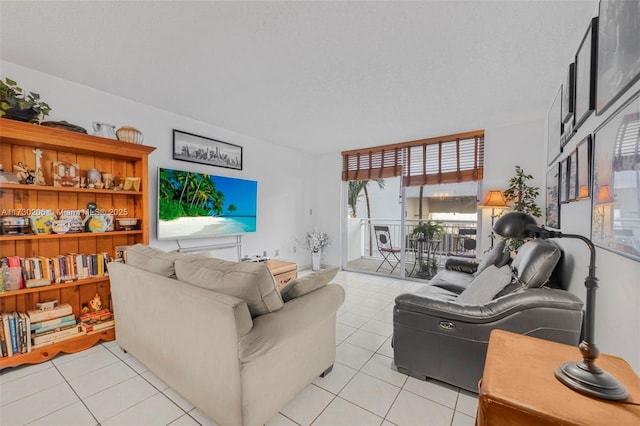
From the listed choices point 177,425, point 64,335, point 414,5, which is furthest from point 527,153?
point 64,335

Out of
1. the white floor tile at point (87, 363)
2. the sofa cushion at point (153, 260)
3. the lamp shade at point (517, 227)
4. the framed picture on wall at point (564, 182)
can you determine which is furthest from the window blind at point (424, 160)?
the white floor tile at point (87, 363)

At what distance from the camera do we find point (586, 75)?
1.58 metres

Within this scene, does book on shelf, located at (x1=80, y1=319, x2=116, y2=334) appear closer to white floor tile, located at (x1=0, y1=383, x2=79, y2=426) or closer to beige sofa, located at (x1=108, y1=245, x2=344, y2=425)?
white floor tile, located at (x1=0, y1=383, x2=79, y2=426)

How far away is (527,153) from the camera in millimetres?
3598

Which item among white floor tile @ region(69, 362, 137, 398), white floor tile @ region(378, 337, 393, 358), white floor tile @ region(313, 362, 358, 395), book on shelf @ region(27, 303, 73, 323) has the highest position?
book on shelf @ region(27, 303, 73, 323)

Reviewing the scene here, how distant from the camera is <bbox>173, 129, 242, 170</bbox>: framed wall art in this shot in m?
3.40

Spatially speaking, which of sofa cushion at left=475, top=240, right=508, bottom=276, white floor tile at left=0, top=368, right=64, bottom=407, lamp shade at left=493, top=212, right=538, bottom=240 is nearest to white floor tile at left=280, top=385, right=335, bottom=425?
lamp shade at left=493, top=212, right=538, bottom=240

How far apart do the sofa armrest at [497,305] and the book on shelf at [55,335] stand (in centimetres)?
272

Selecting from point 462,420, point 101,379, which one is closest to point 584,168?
point 462,420

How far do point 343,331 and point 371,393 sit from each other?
92 cm

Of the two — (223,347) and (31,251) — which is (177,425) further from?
(31,251)

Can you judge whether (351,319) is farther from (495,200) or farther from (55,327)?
(55,327)

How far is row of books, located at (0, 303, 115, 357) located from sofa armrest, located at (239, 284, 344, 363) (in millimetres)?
1988

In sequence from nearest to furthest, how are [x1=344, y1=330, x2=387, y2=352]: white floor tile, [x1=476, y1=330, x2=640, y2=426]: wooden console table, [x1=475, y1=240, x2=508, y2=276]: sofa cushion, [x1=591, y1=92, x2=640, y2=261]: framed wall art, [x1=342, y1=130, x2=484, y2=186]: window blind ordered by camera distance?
1. [x1=476, y1=330, x2=640, y2=426]: wooden console table
2. [x1=591, y1=92, x2=640, y2=261]: framed wall art
3. [x1=344, y1=330, x2=387, y2=352]: white floor tile
4. [x1=475, y1=240, x2=508, y2=276]: sofa cushion
5. [x1=342, y1=130, x2=484, y2=186]: window blind
